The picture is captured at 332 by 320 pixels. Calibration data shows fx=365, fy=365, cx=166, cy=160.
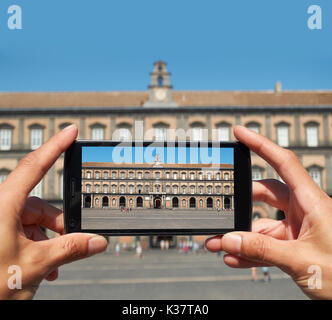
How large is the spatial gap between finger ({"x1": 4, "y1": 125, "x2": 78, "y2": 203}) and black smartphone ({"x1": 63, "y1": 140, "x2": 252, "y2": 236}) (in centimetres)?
14

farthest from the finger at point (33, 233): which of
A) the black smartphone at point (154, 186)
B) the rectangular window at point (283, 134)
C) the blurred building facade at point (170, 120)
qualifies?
the rectangular window at point (283, 134)

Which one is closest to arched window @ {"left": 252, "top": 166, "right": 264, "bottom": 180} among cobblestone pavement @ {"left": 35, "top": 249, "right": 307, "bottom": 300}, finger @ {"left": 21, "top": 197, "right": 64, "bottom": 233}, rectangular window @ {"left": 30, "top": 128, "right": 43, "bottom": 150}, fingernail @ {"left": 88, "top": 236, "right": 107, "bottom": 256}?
cobblestone pavement @ {"left": 35, "top": 249, "right": 307, "bottom": 300}

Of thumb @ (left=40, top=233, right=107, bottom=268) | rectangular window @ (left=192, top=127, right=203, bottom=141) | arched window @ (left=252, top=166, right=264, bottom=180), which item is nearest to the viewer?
thumb @ (left=40, top=233, right=107, bottom=268)

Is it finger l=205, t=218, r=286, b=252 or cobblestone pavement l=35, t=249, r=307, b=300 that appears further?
cobblestone pavement l=35, t=249, r=307, b=300

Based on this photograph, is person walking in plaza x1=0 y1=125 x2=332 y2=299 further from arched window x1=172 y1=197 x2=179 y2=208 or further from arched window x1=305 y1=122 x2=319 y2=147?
arched window x1=305 y1=122 x2=319 y2=147

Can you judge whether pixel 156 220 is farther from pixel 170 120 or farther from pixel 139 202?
pixel 170 120

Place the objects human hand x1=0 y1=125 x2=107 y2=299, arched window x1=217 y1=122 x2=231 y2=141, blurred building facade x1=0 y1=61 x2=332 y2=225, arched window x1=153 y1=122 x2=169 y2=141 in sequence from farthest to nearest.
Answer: blurred building facade x1=0 y1=61 x2=332 y2=225, arched window x1=217 y1=122 x2=231 y2=141, arched window x1=153 y1=122 x2=169 y2=141, human hand x1=0 y1=125 x2=107 y2=299

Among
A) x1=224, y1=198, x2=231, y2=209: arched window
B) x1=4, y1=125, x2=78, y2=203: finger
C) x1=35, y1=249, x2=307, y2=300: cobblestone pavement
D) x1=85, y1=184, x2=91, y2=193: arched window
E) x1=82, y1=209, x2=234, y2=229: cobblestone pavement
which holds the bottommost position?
x1=35, y1=249, x2=307, y2=300: cobblestone pavement

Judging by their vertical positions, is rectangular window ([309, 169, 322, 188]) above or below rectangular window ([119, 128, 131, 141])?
below

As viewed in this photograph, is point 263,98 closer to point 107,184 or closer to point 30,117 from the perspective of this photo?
point 30,117

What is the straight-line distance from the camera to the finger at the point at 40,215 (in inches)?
95.5

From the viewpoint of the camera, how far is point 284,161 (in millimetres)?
2064

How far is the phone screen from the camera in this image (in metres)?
2.29

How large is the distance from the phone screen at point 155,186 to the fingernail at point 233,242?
0.47 feet
